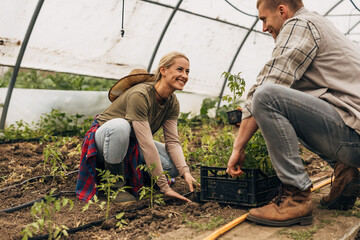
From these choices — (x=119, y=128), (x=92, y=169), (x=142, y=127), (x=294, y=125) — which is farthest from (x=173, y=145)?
(x=294, y=125)

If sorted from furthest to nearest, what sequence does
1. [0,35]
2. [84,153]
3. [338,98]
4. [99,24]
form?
[99,24] < [0,35] < [84,153] < [338,98]

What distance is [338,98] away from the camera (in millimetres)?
2301

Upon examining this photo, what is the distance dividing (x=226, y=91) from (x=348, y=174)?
4817 millimetres

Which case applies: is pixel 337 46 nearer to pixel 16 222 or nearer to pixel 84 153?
pixel 84 153

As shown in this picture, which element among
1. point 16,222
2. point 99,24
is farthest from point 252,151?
point 99,24

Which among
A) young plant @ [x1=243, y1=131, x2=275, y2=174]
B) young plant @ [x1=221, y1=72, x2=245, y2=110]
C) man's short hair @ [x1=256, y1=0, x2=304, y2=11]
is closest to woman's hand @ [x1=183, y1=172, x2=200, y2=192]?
young plant @ [x1=243, y1=131, x2=275, y2=174]

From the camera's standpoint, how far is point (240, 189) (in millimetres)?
2596

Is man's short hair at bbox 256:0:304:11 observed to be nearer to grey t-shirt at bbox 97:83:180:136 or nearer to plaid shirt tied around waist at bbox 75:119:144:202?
grey t-shirt at bbox 97:83:180:136

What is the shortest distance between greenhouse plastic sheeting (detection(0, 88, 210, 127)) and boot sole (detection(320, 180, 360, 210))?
12.2 feet

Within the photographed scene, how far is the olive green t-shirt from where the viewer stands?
2.86 m

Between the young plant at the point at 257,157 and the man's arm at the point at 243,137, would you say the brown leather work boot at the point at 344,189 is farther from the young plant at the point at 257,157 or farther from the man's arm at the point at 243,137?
the man's arm at the point at 243,137

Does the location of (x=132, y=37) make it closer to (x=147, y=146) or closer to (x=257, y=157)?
(x=147, y=146)

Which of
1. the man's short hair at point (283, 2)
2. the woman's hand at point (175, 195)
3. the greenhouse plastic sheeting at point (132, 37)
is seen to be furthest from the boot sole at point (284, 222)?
the greenhouse plastic sheeting at point (132, 37)

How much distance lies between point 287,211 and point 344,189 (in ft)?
1.62
